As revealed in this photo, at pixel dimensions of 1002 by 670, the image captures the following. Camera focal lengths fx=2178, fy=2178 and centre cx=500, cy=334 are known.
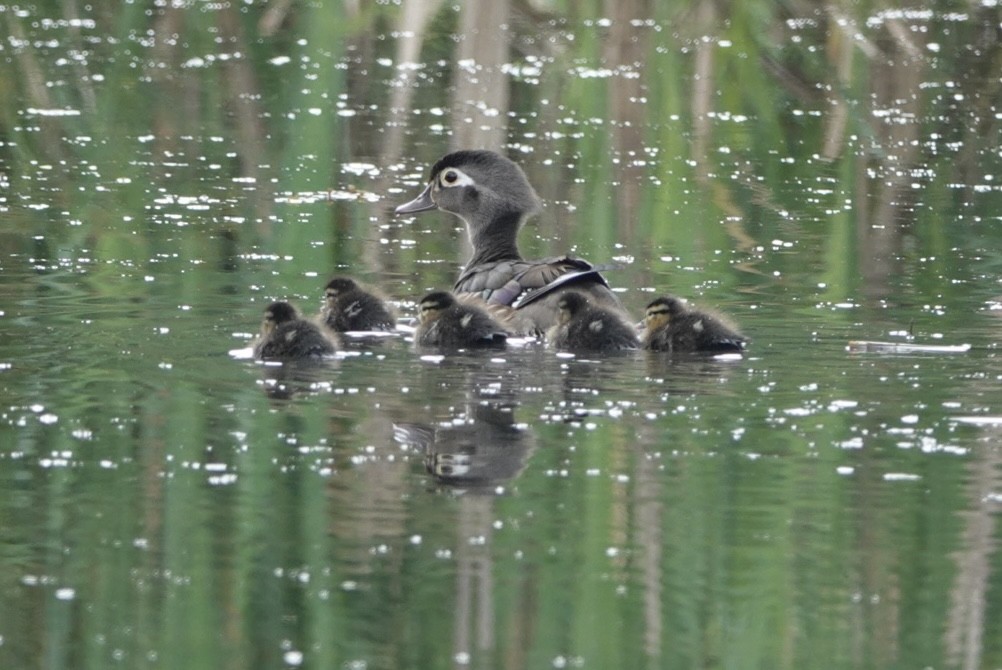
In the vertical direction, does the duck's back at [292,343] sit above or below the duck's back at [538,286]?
below

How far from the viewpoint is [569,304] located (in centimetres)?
787

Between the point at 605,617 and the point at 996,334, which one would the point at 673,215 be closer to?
the point at 996,334

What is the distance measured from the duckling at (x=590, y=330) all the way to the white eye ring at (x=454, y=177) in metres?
1.98

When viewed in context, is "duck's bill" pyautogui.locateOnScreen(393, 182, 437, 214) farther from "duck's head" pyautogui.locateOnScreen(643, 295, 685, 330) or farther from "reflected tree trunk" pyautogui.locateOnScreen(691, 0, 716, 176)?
"reflected tree trunk" pyautogui.locateOnScreen(691, 0, 716, 176)

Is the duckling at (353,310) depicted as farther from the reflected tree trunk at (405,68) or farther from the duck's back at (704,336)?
the reflected tree trunk at (405,68)

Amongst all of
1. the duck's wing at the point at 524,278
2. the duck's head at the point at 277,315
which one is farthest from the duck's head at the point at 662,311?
the duck's head at the point at 277,315

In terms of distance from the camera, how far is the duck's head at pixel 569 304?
7852 mm

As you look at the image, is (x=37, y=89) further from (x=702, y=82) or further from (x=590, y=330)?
A: (x=590, y=330)

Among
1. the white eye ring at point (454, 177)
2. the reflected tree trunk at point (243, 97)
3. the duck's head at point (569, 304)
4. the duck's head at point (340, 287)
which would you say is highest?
the reflected tree trunk at point (243, 97)

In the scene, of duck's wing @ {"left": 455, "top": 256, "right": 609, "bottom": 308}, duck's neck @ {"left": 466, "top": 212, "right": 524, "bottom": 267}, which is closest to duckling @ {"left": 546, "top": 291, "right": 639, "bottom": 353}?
duck's wing @ {"left": 455, "top": 256, "right": 609, "bottom": 308}

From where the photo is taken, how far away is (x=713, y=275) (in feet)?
31.4

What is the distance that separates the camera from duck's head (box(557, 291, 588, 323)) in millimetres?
7852

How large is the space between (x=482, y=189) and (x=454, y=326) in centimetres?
197

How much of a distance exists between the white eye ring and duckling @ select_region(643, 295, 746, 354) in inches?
81.5
